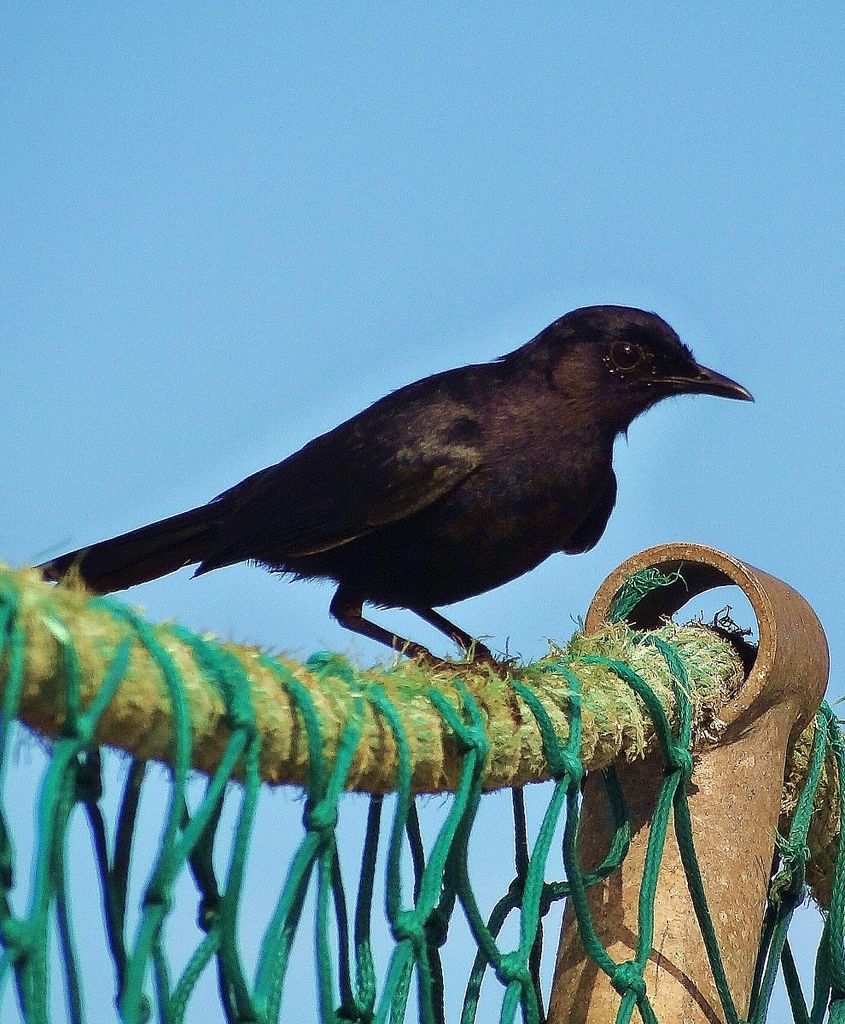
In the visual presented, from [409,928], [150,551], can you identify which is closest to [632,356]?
[150,551]

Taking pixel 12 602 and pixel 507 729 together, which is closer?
pixel 12 602

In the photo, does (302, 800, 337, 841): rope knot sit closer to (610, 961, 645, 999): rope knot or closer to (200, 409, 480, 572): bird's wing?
(610, 961, 645, 999): rope knot

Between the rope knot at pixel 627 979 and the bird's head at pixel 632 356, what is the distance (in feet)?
9.06

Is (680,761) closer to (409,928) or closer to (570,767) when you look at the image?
(570,767)

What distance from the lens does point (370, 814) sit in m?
2.51

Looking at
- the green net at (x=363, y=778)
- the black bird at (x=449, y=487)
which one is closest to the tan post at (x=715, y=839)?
the green net at (x=363, y=778)

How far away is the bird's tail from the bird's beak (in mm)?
1663

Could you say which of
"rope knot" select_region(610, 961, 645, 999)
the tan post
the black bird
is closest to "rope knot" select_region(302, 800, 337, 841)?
"rope knot" select_region(610, 961, 645, 999)

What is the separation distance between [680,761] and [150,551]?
267 cm

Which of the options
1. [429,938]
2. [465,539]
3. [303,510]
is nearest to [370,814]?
[429,938]

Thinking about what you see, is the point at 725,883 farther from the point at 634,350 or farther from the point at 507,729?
the point at 634,350

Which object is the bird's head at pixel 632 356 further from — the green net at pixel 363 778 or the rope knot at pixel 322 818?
the rope knot at pixel 322 818

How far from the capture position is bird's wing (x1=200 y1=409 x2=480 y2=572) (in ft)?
15.6

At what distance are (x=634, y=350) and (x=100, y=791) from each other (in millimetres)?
3829
